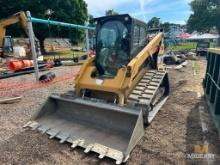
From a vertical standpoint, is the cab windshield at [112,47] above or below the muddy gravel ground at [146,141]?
above

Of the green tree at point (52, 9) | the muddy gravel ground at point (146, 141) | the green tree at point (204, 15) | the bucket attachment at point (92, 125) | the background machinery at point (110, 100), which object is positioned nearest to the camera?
the muddy gravel ground at point (146, 141)

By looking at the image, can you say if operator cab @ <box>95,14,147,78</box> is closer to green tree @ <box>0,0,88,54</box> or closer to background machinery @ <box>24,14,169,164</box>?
background machinery @ <box>24,14,169,164</box>

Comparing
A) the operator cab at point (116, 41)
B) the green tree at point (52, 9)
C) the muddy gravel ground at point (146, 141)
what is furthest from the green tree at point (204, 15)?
the operator cab at point (116, 41)

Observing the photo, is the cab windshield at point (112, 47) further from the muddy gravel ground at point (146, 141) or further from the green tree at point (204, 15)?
the green tree at point (204, 15)

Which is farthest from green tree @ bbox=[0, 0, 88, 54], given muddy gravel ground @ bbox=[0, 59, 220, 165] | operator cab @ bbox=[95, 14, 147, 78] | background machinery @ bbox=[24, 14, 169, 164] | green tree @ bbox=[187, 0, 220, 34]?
green tree @ bbox=[187, 0, 220, 34]

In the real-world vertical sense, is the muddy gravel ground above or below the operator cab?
below

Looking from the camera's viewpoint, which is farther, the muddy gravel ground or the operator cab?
the operator cab

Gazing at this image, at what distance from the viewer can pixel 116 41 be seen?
502cm

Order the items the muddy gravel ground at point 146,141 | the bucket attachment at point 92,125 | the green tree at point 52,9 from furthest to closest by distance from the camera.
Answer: the green tree at point 52,9 < the bucket attachment at point 92,125 < the muddy gravel ground at point 146,141

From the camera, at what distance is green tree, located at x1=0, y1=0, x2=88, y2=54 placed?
76.9 ft

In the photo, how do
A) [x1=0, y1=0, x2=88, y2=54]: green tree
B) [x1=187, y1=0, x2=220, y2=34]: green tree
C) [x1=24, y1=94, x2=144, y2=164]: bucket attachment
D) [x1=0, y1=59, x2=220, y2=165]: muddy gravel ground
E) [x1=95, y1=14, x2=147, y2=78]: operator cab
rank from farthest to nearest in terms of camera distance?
[x1=187, y1=0, x2=220, y2=34]: green tree < [x1=0, y1=0, x2=88, y2=54]: green tree < [x1=95, y1=14, x2=147, y2=78]: operator cab < [x1=24, y1=94, x2=144, y2=164]: bucket attachment < [x1=0, y1=59, x2=220, y2=165]: muddy gravel ground

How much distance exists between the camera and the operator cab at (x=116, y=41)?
4.86m

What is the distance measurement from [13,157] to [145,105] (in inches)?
97.7

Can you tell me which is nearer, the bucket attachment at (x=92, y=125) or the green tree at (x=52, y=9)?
the bucket attachment at (x=92, y=125)
